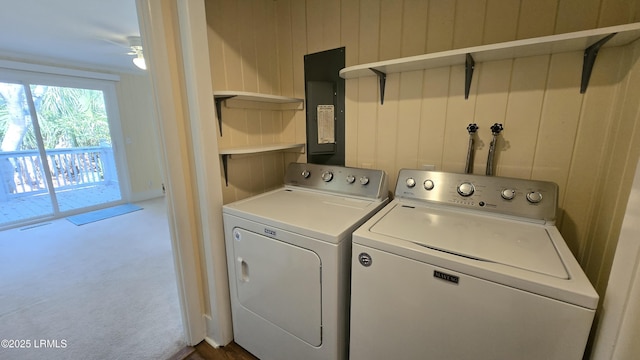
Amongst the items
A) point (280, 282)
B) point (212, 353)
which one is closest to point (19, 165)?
point (212, 353)

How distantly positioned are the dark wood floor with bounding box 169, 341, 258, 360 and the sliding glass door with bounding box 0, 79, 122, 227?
391 cm

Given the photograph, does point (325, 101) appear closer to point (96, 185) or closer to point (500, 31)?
point (500, 31)

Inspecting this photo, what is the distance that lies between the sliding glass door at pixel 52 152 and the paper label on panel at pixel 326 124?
4.27 meters

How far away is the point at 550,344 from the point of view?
719mm

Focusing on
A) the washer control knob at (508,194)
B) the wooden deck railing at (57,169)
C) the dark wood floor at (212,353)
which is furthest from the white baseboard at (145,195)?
the washer control knob at (508,194)

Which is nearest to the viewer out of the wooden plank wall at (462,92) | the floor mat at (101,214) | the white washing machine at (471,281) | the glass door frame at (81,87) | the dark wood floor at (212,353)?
the white washing machine at (471,281)

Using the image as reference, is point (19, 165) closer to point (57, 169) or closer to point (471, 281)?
point (57, 169)

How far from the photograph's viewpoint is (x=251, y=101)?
1.77 m

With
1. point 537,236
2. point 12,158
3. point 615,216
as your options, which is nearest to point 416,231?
point 537,236

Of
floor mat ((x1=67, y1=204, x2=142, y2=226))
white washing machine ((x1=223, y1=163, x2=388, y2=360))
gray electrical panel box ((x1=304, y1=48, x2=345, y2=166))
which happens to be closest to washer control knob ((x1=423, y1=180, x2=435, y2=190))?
white washing machine ((x1=223, y1=163, x2=388, y2=360))

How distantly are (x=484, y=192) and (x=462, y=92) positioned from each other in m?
0.56

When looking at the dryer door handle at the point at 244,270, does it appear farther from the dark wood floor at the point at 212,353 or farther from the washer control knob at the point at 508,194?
the washer control knob at the point at 508,194

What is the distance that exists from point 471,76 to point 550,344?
1.18 meters

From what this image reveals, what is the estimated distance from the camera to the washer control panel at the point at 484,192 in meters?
1.08
